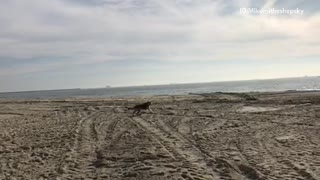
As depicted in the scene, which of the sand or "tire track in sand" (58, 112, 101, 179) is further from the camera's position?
"tire track in sand" (58, 112, 101, 179)

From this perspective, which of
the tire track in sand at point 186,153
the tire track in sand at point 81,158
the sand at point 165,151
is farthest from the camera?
the tire track in sand at point 81,158

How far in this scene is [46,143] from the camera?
13.9m

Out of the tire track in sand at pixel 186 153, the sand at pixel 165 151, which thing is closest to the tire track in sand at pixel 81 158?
the sand at pixel 165 151

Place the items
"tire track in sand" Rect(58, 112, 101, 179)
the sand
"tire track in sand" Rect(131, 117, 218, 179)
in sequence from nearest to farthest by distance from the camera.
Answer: "tire track in sand" Rect(131, 117, 218, 179) < the sand < "tire track in sand" Rect(58, 112, 101, 179)

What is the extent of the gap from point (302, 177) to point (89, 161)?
17.8ft

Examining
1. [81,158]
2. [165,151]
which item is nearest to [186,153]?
[165,151]

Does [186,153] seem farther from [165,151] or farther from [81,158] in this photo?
[81,158]

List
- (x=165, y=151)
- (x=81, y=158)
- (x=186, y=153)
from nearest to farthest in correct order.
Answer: (x=81, y=158), (x=186, y=153), (x=165, y=151)

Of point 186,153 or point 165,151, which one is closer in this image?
point 186,153

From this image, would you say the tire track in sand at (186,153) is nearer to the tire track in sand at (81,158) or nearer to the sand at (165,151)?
the sand at (165,151)

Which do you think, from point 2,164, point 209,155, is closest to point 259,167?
point 209,155

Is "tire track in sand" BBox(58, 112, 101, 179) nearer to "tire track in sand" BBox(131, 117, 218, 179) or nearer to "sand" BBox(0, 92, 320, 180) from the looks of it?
"sand" BBox(0, 92, 320, 180)

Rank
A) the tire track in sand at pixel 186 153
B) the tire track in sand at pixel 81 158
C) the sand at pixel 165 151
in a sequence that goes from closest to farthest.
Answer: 1. the tire track in sand at pixel 186 153
2. the sand at pixel 165 151
3. the tire track in sand at pixel 81 158

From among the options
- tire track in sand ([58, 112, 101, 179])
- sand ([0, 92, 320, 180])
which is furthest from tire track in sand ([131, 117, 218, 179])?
tire track in sand ([58, 112, 101, 179])
